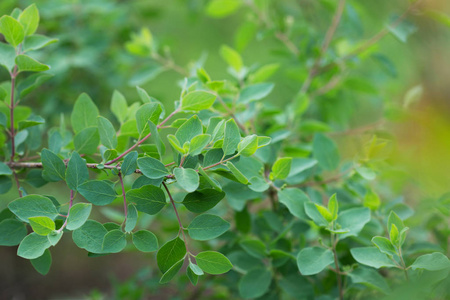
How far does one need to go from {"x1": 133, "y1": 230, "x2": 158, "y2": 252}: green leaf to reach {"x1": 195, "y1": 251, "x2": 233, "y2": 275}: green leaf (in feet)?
0.21

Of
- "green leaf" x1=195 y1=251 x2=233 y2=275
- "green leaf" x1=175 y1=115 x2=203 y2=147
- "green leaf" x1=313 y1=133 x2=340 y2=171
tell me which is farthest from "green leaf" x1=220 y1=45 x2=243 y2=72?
"green leaf" x1=195 y1=251 x2=233 y2=275

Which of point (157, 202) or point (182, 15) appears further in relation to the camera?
point (182, 15)

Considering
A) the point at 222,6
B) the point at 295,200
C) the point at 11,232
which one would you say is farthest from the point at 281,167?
the point at 222,6

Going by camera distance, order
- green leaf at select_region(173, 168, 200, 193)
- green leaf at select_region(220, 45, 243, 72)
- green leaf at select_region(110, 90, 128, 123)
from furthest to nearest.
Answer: green leaf at select_region(220, 45, 243, 72)
green leaf at select_region(110, 90, 128, 123)
green leaf at select_region(173, 168, 200, 193)

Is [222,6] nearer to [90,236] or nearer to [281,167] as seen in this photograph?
[281,167]

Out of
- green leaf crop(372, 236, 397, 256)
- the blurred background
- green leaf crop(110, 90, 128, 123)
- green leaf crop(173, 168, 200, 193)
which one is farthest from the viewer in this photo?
the blurred background

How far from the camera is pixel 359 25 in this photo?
3.29 ft

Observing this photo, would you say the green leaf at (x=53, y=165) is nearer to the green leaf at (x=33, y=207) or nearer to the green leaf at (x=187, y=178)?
the green leaf at (x=33, y=207)

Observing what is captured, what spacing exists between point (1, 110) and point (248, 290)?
0.51 metres

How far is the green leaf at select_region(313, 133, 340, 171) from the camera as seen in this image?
746 millimetres

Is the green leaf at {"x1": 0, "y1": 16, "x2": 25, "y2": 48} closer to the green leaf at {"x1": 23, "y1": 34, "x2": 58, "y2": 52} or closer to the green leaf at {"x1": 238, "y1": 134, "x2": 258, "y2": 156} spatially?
the green leaf at {"x1": 23, "y1": 34, "x2": 58, "y2": 52}

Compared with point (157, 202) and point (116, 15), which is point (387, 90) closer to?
point (116, 15)

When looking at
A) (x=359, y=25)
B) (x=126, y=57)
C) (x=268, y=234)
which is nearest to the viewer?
(x=268, y=234)

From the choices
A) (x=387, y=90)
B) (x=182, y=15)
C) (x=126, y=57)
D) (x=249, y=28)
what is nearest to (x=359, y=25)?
(x=249, y=28)
